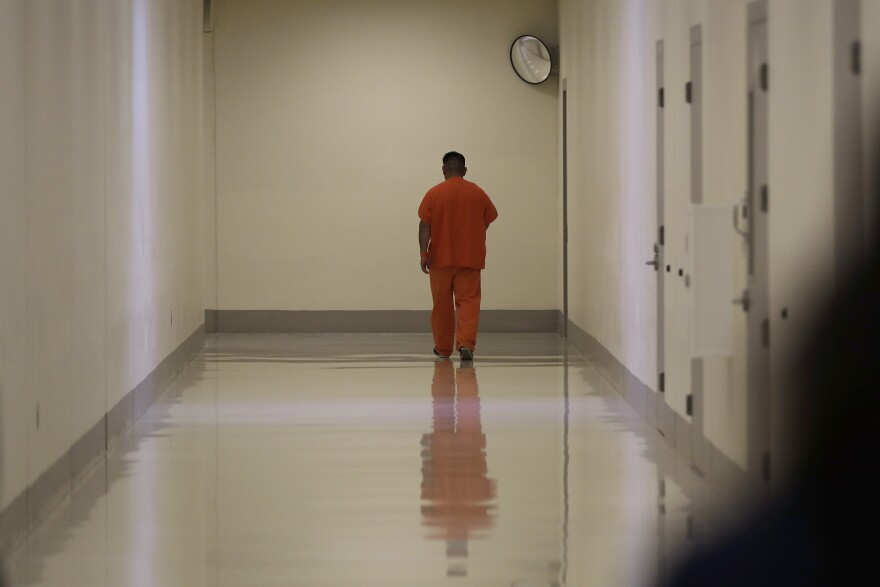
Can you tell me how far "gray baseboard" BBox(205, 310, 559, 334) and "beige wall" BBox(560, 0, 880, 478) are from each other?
1315 millimetres

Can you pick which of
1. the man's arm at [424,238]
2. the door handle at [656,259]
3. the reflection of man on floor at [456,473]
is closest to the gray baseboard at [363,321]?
the man's arm at [424,238]

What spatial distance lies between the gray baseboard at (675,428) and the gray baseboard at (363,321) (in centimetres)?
344

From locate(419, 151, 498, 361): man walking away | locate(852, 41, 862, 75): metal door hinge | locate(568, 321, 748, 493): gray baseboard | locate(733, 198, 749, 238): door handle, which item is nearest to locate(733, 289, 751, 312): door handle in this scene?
locate(733, 198, 749, 238): door handle

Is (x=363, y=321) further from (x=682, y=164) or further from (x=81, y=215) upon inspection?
(x=81, y=215)

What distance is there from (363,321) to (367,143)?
68.9 inches

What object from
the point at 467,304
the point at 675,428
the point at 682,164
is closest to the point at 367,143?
the point at 467,304

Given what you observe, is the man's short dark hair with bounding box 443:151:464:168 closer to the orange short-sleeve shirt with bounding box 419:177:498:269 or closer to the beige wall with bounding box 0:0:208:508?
the orange short-sleeve shirt with bounding box 419:177:498:269

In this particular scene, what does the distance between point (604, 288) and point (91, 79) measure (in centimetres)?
477

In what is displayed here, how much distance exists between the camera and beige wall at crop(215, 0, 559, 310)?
13.7 m

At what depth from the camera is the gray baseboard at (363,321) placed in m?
13.9

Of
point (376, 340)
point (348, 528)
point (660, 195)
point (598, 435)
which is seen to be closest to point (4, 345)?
point (348, 528)

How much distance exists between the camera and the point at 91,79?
20.6 feet

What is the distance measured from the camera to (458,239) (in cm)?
1088

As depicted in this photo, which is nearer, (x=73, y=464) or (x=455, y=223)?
(x=73, y=464)
